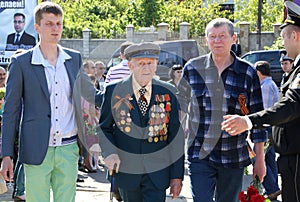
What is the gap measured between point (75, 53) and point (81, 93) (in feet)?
1.16

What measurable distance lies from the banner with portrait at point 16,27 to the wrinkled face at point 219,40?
29.1 ft

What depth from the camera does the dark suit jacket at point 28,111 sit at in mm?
4875

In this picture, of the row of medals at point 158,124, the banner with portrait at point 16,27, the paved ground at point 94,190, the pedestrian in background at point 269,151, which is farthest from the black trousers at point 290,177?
the banner with portrait at point 16,27

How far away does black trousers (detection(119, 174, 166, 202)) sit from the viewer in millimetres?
4805

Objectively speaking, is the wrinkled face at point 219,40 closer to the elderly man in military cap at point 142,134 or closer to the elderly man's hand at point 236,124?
the elderly man in military cap at point 142,134

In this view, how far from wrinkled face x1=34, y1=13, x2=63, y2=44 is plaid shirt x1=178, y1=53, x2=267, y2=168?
1.31 metres

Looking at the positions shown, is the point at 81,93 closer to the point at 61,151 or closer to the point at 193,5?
the point at 61,151

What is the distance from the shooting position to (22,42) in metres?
13.9

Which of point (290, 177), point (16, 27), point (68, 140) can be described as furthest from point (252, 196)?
point (16, 27)

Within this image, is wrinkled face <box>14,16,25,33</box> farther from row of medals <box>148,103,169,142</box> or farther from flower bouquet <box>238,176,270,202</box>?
flower bouquet <box>238,176,270,202</box>

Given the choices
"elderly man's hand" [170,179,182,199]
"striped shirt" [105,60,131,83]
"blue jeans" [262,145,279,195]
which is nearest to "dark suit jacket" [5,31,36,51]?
"striped shirt" [105,60,131,83]

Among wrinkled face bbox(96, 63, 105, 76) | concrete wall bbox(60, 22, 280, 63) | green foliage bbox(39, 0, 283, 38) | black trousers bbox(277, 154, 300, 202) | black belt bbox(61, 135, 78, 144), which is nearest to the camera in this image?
black trousers bbox(277, 154, 300, 202)

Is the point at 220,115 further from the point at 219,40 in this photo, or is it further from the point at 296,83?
the point at 296,83

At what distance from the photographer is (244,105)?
524cm
